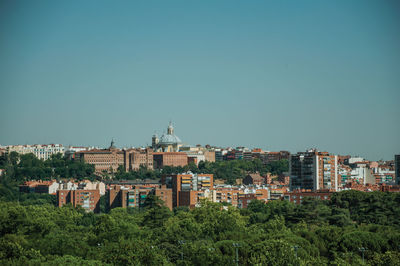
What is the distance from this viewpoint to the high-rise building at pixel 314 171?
244ft

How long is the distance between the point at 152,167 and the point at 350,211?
60.7m

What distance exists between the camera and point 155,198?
217 ft

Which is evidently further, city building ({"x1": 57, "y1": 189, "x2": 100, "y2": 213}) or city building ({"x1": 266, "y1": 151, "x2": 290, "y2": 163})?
city building ({"x1": 266, "y1": 151, "x2": 290, "y2": 163})

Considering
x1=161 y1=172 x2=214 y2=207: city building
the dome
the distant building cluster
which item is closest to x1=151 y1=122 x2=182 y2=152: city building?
the dome

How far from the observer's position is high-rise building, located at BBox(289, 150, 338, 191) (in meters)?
74.3

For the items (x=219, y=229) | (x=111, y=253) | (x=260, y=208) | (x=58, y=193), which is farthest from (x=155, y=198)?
(x=111, y=253)

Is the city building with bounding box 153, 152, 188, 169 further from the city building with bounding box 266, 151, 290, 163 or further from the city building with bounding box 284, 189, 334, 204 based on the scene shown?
the city building with bounding box 284, 189, 334, 204

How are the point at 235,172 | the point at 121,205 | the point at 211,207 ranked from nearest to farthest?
the point at 211,207 → the point at 121,205 → the point at 235,172

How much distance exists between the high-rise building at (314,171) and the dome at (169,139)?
58.3 meters

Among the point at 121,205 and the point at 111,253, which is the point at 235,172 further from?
the point at 111,253

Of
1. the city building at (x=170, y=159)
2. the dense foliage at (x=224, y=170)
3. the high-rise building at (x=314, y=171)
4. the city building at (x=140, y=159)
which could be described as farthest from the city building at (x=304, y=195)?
the city building at (x=170, y=159)

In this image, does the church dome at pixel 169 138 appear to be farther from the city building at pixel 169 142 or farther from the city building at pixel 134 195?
the city building at pixel 134 195

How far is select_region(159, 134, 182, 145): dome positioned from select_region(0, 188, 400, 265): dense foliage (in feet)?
218

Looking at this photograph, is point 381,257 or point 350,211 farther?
point 350,211
